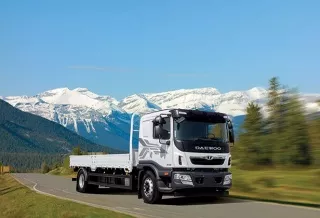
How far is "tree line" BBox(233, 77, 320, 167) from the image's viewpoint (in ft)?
146

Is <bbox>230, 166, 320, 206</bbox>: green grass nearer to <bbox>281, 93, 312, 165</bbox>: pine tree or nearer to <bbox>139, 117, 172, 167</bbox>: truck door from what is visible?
<bbox>139, 117, 172, 167</bbox>: truck door

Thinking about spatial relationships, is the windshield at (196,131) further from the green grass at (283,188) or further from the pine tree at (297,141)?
the pine tree at (297,141)

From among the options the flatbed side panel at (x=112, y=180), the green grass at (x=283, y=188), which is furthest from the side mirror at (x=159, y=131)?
the green grass at (x=283, y=188)

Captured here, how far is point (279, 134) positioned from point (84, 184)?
3091 centimetres

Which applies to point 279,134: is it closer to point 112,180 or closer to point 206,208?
point 112,180

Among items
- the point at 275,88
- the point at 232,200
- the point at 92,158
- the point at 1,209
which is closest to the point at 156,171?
the point at 232,200

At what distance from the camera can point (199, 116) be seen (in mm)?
16344

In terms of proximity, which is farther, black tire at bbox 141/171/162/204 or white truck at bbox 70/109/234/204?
black tire at bbox 141/171/162/204

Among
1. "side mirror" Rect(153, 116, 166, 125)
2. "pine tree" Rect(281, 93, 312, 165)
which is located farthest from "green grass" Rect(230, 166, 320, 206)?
"pine tree" Rect(281, 93, 312, 165)

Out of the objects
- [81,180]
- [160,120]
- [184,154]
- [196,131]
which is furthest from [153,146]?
[81,180]

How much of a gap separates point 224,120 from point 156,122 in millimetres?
2496

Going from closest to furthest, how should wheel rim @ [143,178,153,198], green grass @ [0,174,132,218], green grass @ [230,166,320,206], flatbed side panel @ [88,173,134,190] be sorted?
1. green grass @ [0,174,132,218]
2. wheel rim @ [143,178,153,198]
3. flatbed side panel @ [88,173,134,190]
4. green grass @ [230,166,320,206]

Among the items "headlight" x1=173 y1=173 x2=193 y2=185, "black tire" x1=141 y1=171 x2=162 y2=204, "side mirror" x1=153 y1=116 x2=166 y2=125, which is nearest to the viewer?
"headlight" x1=173 y1=173 x2=193 y2=185

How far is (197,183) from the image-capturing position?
15.8 metres
